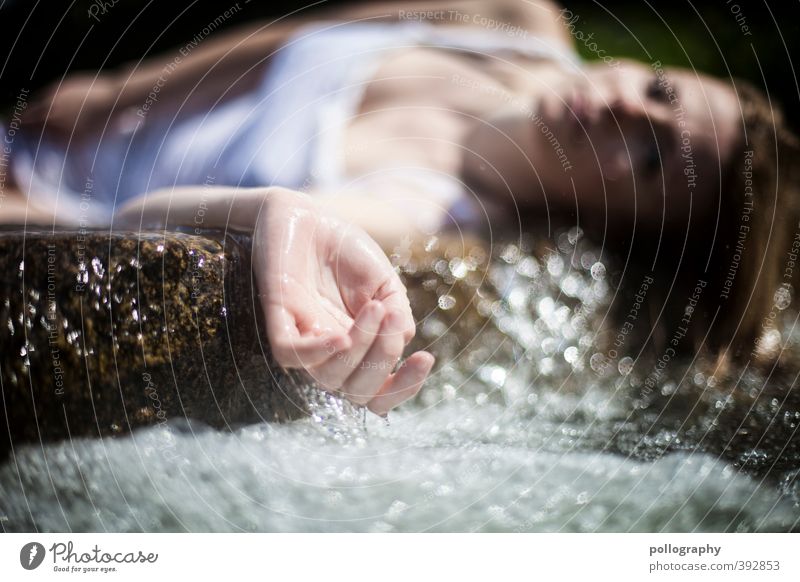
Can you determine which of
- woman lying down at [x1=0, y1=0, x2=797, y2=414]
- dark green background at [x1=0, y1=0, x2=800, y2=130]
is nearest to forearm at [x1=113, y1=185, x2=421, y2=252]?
woman lying down at [x1=0, y1=0, x2=797, y2=414]

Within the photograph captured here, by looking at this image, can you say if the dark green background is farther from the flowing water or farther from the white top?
the flowing water

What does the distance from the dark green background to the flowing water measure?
0.25 metres

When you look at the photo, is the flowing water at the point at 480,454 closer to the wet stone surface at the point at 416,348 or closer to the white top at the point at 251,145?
the wet stone surface at the point at 416,348

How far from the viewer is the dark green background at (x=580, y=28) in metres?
0.60

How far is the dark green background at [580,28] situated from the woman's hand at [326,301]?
205mm

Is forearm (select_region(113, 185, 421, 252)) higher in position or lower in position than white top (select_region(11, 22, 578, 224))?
lower

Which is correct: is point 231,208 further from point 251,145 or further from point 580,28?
point 580,28

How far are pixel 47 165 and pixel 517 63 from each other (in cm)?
46

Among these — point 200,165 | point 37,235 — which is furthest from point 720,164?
point 37,235

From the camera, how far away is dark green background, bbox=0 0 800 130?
0.60m

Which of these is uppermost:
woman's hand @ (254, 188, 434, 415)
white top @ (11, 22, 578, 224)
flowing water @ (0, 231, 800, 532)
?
white top @ (11, 22, 578, 224)

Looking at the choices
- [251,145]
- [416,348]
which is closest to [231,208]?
[251,145]

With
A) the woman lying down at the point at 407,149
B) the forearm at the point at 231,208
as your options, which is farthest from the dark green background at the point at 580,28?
the forearm at the point at 231,208

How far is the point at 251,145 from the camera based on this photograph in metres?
0.61
